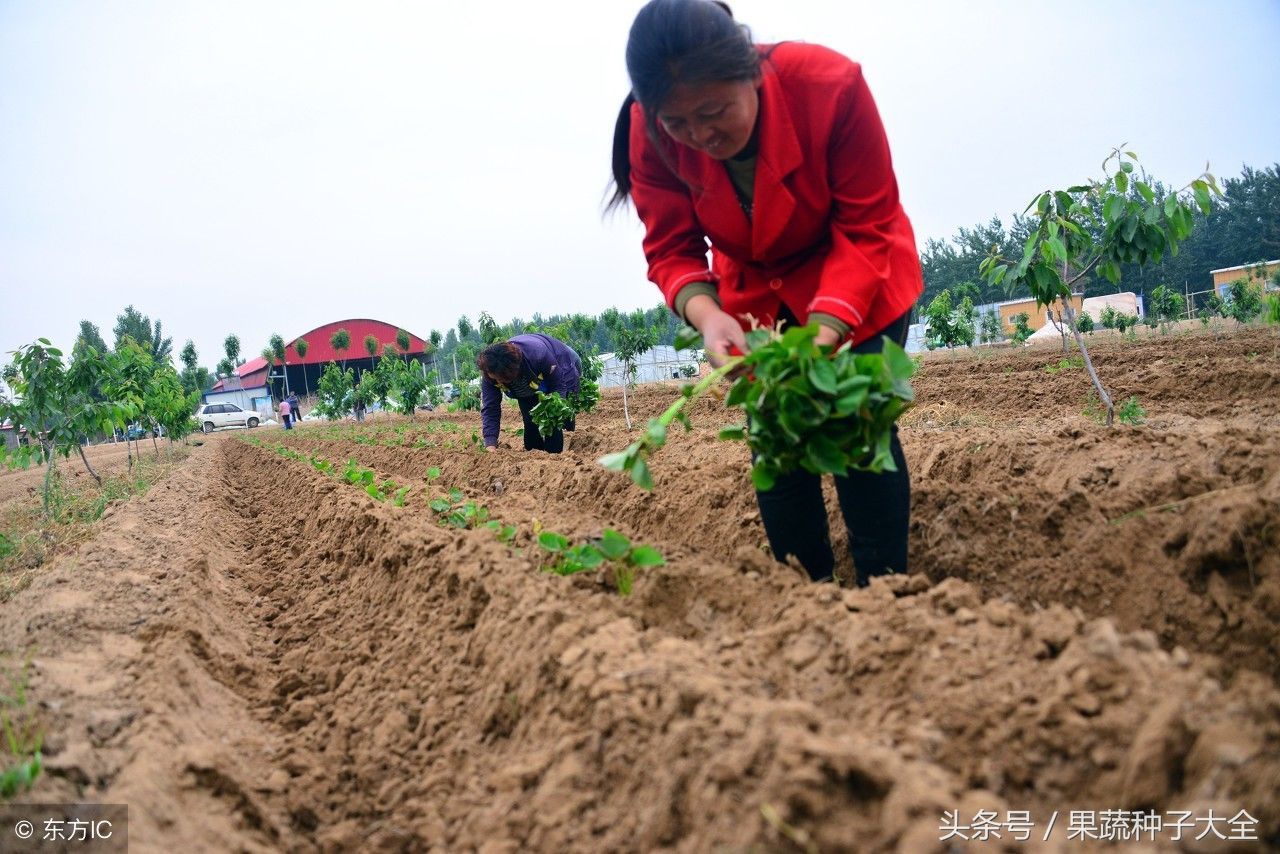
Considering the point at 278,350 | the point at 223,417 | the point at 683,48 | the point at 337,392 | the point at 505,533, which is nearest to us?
the point at 683,48

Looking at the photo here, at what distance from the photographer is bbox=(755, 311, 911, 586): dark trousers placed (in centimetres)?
235

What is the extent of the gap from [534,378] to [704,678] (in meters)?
6.29

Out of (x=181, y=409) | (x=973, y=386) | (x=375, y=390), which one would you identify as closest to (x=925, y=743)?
(x=973, y=386)

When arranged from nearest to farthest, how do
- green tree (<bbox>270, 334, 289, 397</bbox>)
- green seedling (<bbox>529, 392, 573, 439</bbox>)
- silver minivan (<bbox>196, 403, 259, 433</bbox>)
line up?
1. green seedling (<bbox>529, 392, 573, 439</bbox>)
2. silver minivan (<bbox>196, 403, 259, 433</bbox>)
3. green tree (<bbox>270, 334, 289, 397</bbox>)

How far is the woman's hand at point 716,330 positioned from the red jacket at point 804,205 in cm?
13

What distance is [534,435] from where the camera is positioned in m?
8.40

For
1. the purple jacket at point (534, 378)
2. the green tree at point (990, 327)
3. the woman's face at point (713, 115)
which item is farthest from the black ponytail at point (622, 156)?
the green tree at point (990, 327)

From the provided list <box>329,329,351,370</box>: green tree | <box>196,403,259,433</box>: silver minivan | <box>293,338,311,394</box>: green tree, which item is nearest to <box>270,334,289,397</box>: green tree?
<box>293,338,311,394</box>: green tree

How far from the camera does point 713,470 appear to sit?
4617 millimetres

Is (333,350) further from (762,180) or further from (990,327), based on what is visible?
(762,180)

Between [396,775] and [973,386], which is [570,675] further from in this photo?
[973,386]

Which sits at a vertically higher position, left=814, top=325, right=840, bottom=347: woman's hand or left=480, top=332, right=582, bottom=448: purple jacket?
left=480, top=332, right=582, bottom=448: purple jacket

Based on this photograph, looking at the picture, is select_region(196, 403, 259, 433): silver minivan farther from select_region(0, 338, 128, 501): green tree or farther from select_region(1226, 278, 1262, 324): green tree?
select_region(1226, 278, 1262, 324): green tree

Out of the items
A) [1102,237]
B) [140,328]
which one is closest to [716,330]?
[1102,237]
